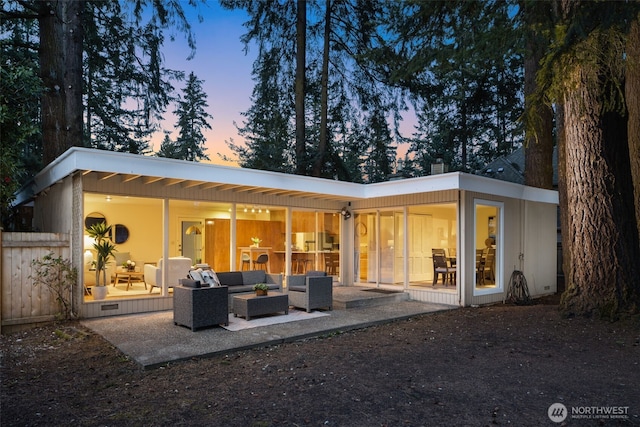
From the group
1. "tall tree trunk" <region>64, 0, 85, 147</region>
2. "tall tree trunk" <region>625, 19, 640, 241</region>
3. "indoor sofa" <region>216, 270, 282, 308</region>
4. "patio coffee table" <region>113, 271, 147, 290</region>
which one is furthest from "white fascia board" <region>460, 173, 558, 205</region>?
"tall tree trunk" <region>64, 0, 85, 147</region>

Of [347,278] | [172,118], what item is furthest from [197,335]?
[172,118]

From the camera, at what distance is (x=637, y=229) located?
6.79 m

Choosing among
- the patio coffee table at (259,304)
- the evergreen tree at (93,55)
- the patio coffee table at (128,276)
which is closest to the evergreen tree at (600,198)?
the patio coffee table at (259,304)

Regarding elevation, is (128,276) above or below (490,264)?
below

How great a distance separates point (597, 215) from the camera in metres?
6.78

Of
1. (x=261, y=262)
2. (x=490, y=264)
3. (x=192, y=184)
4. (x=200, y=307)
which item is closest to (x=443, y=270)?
(x=490, y=264)

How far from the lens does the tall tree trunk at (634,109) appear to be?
632 centimetres

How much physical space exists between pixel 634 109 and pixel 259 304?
666cm

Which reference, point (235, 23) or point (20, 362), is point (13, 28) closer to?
point (235, 23)

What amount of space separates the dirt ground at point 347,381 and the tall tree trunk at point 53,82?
18.0 ft

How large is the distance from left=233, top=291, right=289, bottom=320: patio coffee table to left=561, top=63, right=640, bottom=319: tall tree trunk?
4.74 m

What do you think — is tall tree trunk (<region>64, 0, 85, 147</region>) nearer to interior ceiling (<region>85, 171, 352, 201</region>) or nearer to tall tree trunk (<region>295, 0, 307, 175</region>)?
interior ceiling (<region>85, 171, 352, 201</region>)

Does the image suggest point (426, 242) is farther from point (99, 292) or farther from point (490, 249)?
point (99, 292)

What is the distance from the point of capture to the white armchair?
802cm
